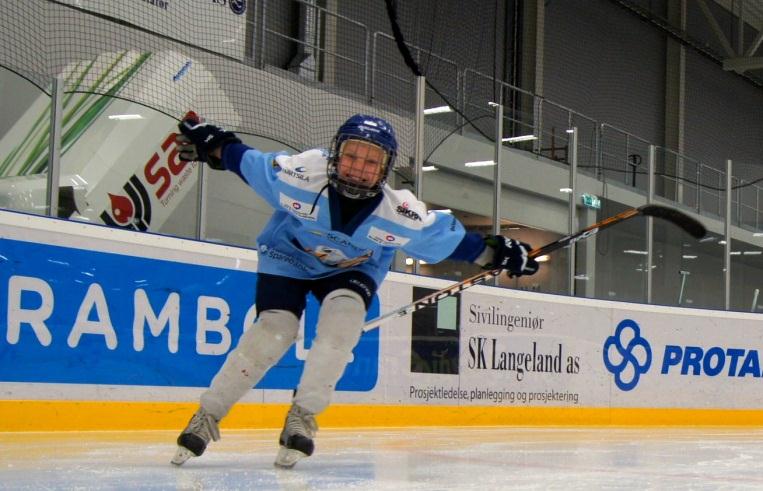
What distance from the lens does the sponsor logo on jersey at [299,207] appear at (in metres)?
3.36

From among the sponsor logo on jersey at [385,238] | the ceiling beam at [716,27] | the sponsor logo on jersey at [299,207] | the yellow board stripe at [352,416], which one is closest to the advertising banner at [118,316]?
the yellow board stripe at [352,416]

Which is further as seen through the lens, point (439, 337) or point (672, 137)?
point (672, 137)

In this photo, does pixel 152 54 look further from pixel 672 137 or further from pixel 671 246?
pixel 672 137

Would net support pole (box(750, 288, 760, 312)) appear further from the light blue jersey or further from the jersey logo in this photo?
the jersey logo

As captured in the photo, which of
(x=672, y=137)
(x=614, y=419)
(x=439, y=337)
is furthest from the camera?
(x=672, y=137)

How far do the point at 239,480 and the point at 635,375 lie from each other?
5.77 meters

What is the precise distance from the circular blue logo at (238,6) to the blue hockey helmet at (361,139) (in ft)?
13.6

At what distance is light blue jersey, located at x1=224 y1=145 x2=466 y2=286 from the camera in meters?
3.35

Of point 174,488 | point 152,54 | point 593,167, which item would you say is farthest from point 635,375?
point 174,488

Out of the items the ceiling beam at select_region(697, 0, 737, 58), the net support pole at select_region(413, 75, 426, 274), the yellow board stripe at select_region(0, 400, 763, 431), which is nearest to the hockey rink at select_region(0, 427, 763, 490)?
the yellow board stripe at select_region(0, 400, 763, 431)

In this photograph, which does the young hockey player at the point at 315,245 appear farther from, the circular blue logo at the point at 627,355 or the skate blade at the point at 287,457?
the circular blue logo at the point at 627,355

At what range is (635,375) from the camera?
27.3ft

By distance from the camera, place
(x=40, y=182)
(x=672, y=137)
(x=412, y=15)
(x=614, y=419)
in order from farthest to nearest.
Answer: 1. (x=672, y=137)
2. (x=412, y=15)
3. (x=614, y=419)
4. (x=40, y=182)

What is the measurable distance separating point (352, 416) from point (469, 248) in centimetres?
310
